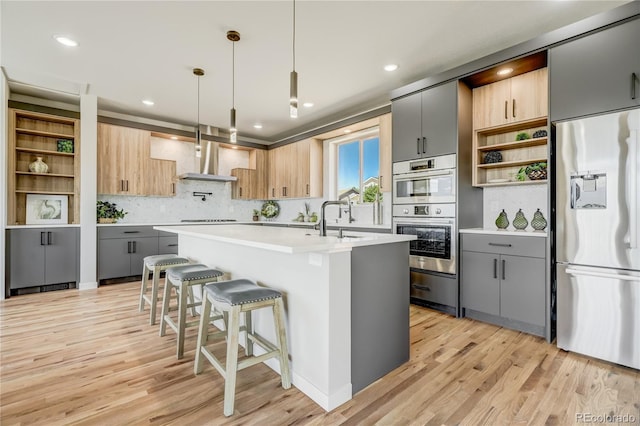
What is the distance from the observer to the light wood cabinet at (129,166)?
4832 millimetres

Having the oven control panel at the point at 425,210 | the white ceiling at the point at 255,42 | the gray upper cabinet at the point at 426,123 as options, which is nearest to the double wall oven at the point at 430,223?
the oven control panel at the point at 425,210

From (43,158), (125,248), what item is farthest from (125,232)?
(43,158)

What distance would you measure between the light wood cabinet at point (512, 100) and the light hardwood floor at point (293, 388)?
2.06 metres

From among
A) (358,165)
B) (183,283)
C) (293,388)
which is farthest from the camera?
(358,165)

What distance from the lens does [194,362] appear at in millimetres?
2242

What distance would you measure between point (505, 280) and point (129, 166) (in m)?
5.43

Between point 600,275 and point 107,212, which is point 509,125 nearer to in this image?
point 600,275

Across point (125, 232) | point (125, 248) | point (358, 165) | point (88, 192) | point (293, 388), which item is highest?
point (358, 165)

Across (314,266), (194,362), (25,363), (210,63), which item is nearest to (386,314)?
(314,266)

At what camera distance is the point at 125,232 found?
4.79m

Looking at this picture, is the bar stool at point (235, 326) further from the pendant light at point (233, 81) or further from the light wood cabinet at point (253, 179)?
the light wood cabinet at point (253, 179)

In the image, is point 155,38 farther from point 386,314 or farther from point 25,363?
point 386,314

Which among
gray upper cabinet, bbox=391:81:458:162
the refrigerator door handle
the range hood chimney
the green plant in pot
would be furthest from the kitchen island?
the range hood chimney

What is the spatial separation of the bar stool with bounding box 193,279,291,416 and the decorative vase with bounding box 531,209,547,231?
2620mm
